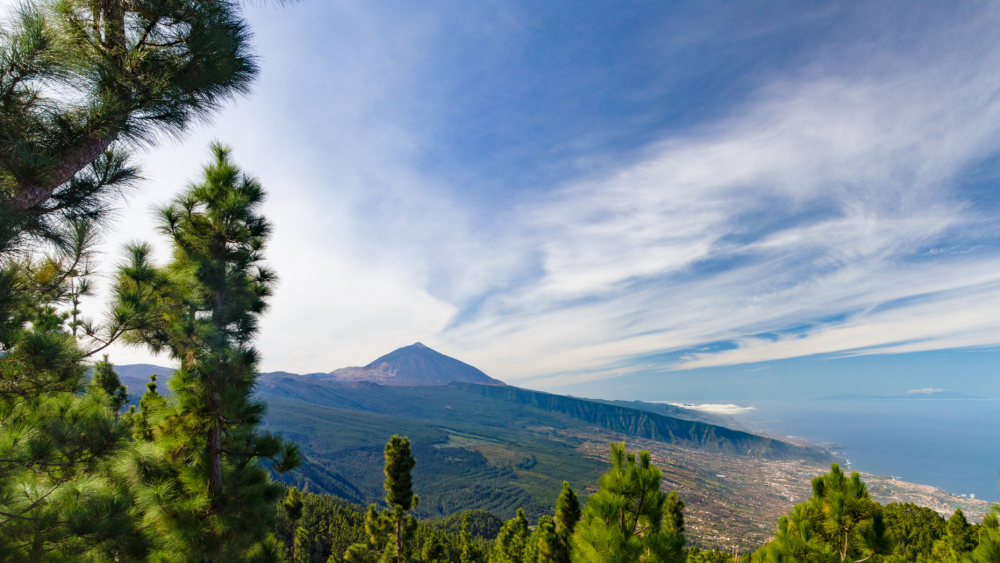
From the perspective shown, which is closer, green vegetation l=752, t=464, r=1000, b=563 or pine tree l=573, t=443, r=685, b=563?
pine tree l=573, t=443, r=685, b=563

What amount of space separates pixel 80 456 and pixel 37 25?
411 centimetres

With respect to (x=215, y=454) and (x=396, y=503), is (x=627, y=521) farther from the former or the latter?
(x=396, y=503)

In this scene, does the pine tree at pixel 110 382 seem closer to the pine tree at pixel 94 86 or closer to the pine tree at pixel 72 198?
the pine tree at pixel 72 198

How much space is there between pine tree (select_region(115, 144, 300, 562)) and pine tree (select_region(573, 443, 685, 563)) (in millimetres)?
4546

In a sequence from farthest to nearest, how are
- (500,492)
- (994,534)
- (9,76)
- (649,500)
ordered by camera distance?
(500,492) → (649,500) → (994,534) → (9,76)

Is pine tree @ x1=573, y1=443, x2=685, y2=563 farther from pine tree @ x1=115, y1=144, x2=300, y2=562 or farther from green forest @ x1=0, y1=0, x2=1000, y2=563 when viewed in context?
pine tree @ x1=115, y1=144, x2=300, y2=562

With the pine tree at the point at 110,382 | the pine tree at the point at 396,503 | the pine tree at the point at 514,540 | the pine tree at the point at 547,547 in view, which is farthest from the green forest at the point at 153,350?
the pine tree at the point at 514,540

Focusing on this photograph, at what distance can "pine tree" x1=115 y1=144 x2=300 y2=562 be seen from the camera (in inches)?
181

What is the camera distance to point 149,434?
5352mm

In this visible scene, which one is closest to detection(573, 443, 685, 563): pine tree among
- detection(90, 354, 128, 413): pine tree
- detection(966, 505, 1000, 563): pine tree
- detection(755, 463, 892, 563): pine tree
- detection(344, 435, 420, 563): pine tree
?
detection(755, 463, 892, 563): pine tree

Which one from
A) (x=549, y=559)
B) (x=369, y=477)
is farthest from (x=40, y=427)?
(x=369, y=477)

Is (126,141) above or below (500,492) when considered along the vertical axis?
above

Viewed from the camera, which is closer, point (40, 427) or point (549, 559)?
point (40, 427)

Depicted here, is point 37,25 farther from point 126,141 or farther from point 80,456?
point 80,456
